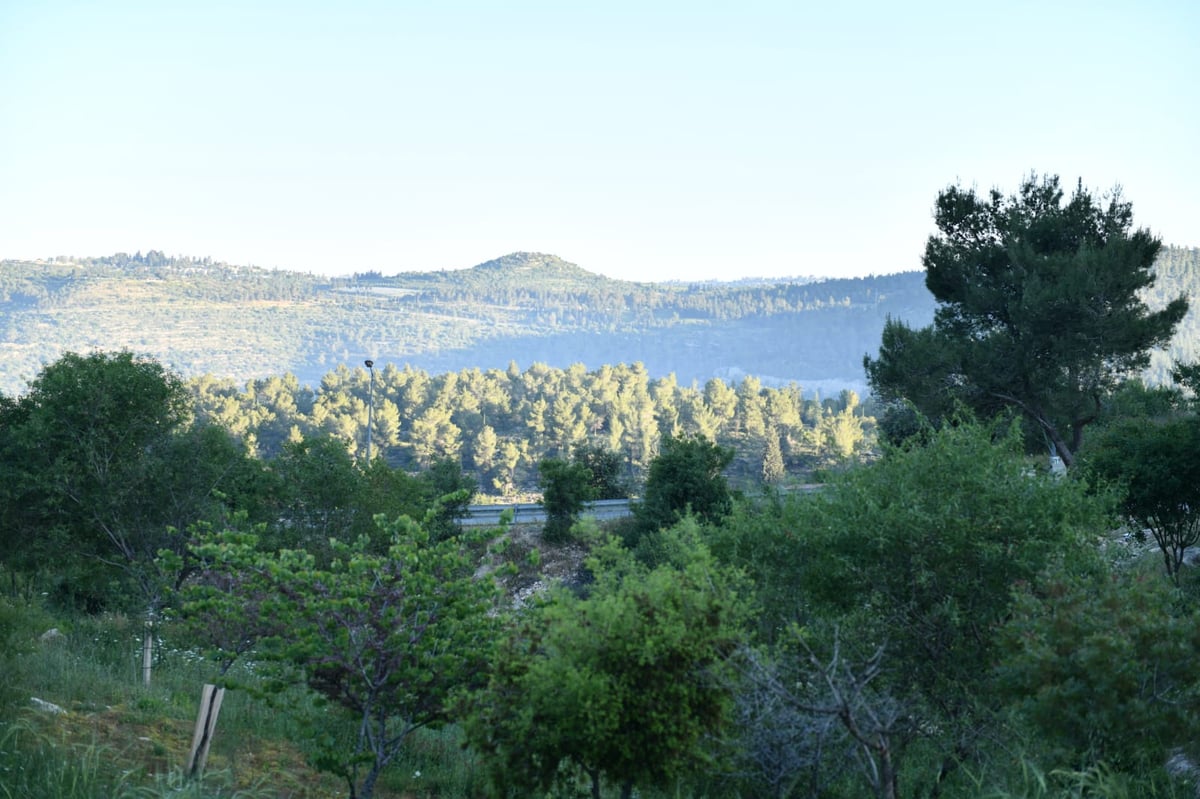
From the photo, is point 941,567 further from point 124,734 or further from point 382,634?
point 124,734

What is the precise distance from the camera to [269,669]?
36.4 ft

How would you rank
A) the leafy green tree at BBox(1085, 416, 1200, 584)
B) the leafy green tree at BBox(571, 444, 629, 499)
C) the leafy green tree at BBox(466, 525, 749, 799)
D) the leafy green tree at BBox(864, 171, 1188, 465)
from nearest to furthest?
1. the leafy green tree at BBox(466, 525, 749, 799)
2. the leafy green tree at BBox(1085, 416, 1200, 584)
3. the leafy green tree at BBox(864, 171, 1188, 465)
4. the leafy green tree at BBox(571, 444, 629, 499)

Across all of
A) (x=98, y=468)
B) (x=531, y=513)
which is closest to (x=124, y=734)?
(x=98, y=468)

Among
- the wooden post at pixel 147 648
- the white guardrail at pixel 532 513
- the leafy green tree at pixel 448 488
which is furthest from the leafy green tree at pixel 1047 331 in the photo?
the wooden post at pixel 147 648

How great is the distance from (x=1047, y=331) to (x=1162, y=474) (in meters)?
11.4

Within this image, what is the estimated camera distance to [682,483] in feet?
Result: 123

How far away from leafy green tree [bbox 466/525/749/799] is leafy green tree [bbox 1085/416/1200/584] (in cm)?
1436

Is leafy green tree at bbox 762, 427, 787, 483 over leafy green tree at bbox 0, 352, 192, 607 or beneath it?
beneath

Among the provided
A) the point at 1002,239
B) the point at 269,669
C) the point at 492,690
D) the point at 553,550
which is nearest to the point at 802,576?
the point at 492,690

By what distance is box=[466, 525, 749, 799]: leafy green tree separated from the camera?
8.30m

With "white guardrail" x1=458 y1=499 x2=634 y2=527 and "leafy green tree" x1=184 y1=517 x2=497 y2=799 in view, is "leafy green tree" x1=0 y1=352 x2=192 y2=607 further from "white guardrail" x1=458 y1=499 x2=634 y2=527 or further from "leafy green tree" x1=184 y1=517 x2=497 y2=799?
"white guardrail" x1=458 y1=499 x2=634 y2=527

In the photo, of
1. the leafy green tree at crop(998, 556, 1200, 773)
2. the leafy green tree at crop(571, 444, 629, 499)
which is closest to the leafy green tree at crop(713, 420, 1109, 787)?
the leafy green tree at crop(998, 556, 1200, 773)

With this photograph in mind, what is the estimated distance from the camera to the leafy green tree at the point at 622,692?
830 cm

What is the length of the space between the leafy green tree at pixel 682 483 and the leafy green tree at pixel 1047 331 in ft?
21.9
